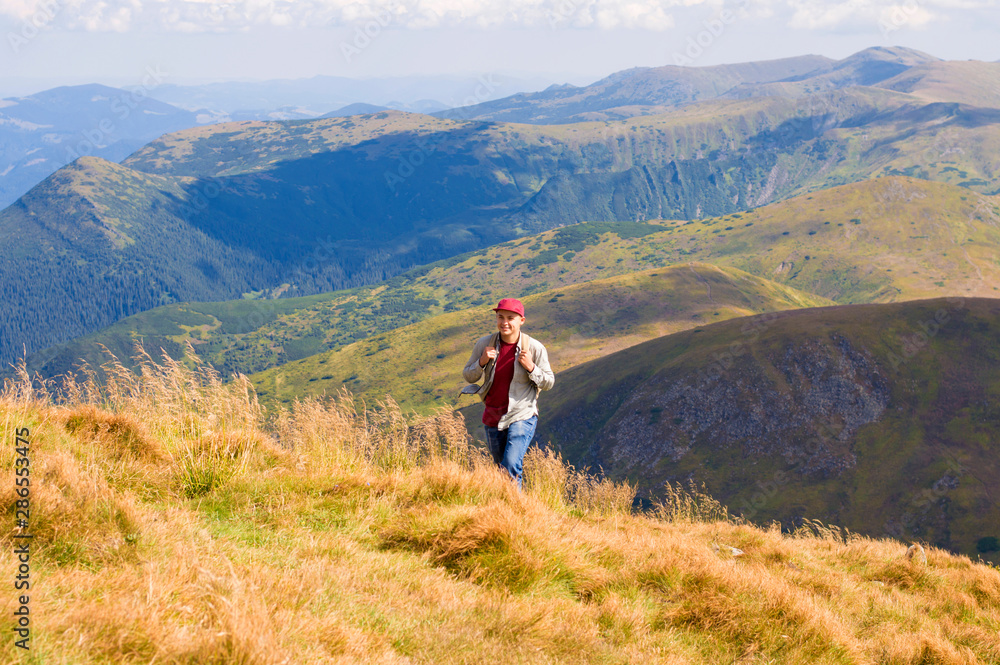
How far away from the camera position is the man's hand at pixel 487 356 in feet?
28.3

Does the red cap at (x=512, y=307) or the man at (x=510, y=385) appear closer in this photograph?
the red cap at (x=512, y=307)

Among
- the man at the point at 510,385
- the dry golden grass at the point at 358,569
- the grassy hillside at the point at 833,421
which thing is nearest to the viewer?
the dry golden grass at the point at 358,569

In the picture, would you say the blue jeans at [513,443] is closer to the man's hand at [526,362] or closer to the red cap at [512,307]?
the man's hand at [526,362]

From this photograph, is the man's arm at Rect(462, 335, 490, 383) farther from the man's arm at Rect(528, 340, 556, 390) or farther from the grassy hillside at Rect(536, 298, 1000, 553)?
the grassy hillside at Rect(536, 298, 1000, 553)

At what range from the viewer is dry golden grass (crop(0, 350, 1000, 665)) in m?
4.25

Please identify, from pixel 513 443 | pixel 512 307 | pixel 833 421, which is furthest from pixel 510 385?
pixel 833 421

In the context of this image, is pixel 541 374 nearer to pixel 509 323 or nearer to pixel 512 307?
pixel 509 323

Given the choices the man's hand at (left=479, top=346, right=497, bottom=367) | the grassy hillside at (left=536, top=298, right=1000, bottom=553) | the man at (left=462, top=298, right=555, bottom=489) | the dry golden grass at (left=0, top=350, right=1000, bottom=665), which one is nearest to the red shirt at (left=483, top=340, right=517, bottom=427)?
the man at (left=462, top=298, right=555, bottom=489)

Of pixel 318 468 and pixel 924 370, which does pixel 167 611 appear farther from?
pixel 924 370

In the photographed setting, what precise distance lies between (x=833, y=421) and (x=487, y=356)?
88169 mm

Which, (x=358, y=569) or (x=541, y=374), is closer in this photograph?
(x=358, y=569)

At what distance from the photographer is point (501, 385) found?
29.2 feet

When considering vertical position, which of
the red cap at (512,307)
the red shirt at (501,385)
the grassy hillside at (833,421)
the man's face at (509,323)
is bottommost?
the grassy hillside at (833,421)

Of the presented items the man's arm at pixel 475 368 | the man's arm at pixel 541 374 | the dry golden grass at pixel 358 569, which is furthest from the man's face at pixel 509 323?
the dry golden grass at pixel 358 569
